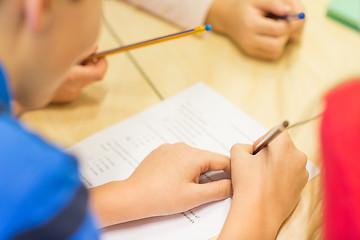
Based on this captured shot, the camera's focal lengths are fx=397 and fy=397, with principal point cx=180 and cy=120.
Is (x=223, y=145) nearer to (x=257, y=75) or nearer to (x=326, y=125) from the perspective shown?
(x=257, y=75)

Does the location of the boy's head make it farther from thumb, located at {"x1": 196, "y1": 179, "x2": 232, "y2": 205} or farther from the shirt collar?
thumb, located at {"x1": 196, "y1": 179, "x2": 232, "y2": 205}

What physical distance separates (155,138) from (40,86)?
269 mm

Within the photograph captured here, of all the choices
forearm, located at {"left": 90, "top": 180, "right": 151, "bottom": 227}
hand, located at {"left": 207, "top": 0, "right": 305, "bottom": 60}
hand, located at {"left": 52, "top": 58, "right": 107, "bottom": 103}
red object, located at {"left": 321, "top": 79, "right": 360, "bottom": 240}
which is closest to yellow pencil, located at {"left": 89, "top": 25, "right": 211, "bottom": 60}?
hand, located at {"left": 52, "top": 58, "right": 107, "bottom": 103}

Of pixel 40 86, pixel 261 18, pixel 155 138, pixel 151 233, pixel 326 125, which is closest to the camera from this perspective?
pixel 326 125

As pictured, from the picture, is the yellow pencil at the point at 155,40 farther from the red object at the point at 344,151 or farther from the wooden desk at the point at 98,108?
the red object at the point at 344,151

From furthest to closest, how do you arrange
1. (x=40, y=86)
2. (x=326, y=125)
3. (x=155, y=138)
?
(x=155, y=138), (x=40, y=86), (x=326, y=125)

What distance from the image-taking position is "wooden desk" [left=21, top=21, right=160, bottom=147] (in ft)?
2.29

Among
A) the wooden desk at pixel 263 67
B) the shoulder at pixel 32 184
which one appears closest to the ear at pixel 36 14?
the shoulder at pixel 32 184

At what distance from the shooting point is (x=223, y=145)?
2.14ft

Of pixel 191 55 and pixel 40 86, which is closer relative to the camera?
pixel 40 86

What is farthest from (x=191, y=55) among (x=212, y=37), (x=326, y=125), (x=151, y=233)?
(x=326, y=125)

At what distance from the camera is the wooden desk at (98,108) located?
0.70m

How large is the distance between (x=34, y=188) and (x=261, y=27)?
1.99 ft

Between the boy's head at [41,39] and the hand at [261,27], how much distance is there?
15.9 inches
